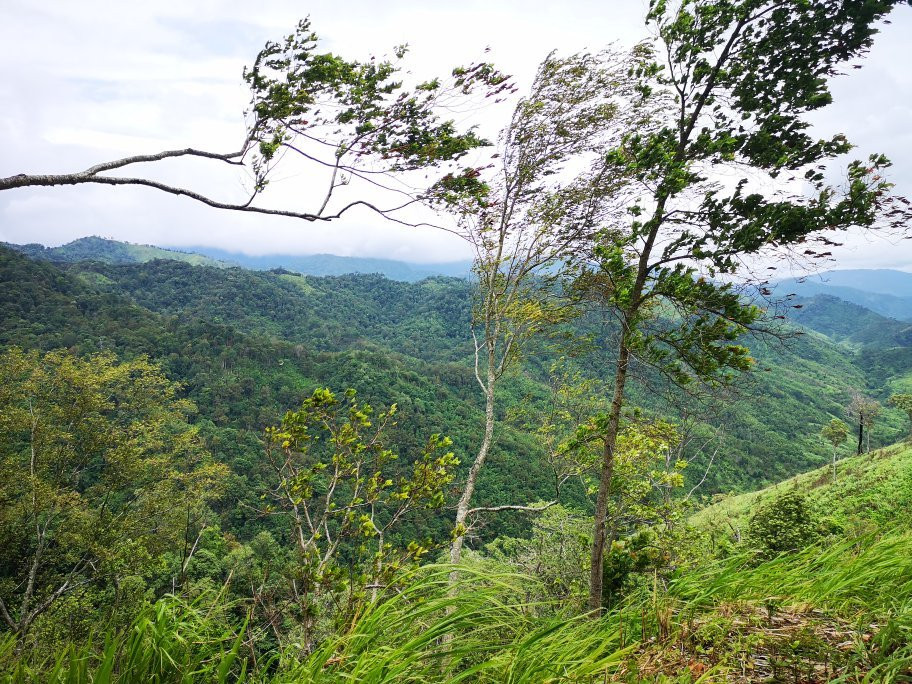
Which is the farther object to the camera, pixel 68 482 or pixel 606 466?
pixel 68 482

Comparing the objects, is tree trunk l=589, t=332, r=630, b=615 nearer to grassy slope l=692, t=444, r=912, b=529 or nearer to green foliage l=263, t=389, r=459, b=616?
green foliage l=263, t=389, r=459, b=616

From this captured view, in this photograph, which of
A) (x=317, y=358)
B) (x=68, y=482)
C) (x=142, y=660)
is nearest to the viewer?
(x=142, y=660)

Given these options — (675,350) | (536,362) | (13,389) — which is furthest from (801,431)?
(13,389)

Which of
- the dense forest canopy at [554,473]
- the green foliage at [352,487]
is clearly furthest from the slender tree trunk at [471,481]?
the green foliage at [352,487]

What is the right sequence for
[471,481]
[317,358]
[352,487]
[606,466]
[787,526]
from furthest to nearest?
[317,358] → [787,526] → [471,481] → [606,466] → [352,487]

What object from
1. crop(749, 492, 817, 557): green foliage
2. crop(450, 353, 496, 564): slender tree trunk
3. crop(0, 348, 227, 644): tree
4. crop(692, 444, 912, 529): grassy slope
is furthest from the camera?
crop(0, 348, 227, 644): tree

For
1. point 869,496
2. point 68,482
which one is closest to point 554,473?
point 869,496

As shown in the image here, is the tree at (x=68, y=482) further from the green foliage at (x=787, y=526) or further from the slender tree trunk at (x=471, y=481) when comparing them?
the green foliage at (x=787, y=526)

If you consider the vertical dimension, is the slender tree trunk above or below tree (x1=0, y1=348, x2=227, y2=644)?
above

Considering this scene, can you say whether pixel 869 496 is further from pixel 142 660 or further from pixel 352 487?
pixel 142 660

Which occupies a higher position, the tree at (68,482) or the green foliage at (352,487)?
the green foliage at (352,487)

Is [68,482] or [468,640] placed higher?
[468,640]

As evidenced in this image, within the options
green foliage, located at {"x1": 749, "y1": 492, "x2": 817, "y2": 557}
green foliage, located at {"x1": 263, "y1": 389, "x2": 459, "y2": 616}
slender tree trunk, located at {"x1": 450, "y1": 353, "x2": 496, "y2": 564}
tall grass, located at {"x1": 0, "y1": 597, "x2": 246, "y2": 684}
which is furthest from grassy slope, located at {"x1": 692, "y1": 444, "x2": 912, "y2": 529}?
tall grass, located at {"x1": 0, "y1": 597, "x2": 246, "y2": 684}

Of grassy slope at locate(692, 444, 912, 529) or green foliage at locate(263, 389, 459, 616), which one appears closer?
green foliage at locate(263, 389, 459, 616)
